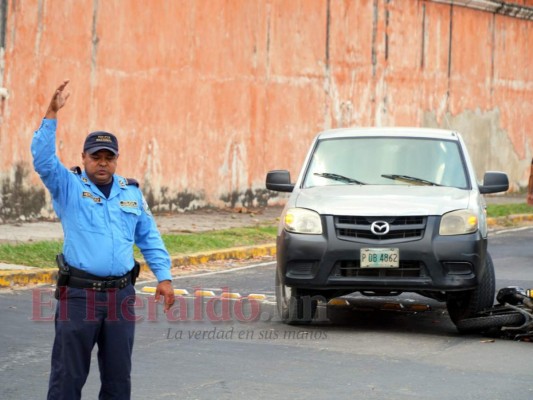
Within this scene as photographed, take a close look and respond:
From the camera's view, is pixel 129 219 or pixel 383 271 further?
pixel 383 271

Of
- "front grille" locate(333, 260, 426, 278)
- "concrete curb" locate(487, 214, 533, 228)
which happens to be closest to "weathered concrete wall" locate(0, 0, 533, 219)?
"concrete curb" locate(487, 214, 533, 228)

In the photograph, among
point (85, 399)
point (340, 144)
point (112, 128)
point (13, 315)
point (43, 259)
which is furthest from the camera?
point (112, 128)

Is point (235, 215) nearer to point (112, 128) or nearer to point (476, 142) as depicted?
point (112, 128)

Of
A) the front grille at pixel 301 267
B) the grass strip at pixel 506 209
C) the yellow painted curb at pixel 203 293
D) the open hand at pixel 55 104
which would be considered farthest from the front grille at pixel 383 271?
the grass strip at pixel 506 209

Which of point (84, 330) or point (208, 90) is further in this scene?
point (208, 90)

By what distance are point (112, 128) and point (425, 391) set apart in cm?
1236

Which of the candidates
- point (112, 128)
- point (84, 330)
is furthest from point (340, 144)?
point (112, 128)

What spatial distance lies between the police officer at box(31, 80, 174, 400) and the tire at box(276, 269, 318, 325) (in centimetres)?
438

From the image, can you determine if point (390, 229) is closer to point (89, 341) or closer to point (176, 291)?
point (176, 291)

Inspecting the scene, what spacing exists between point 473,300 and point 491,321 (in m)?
0.43

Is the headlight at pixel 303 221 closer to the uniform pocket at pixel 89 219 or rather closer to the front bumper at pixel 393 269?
the front bumper at pixel 393 269

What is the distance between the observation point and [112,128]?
19938mm

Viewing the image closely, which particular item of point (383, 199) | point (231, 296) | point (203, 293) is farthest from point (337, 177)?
point (203, 293)

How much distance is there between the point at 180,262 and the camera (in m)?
15.7
